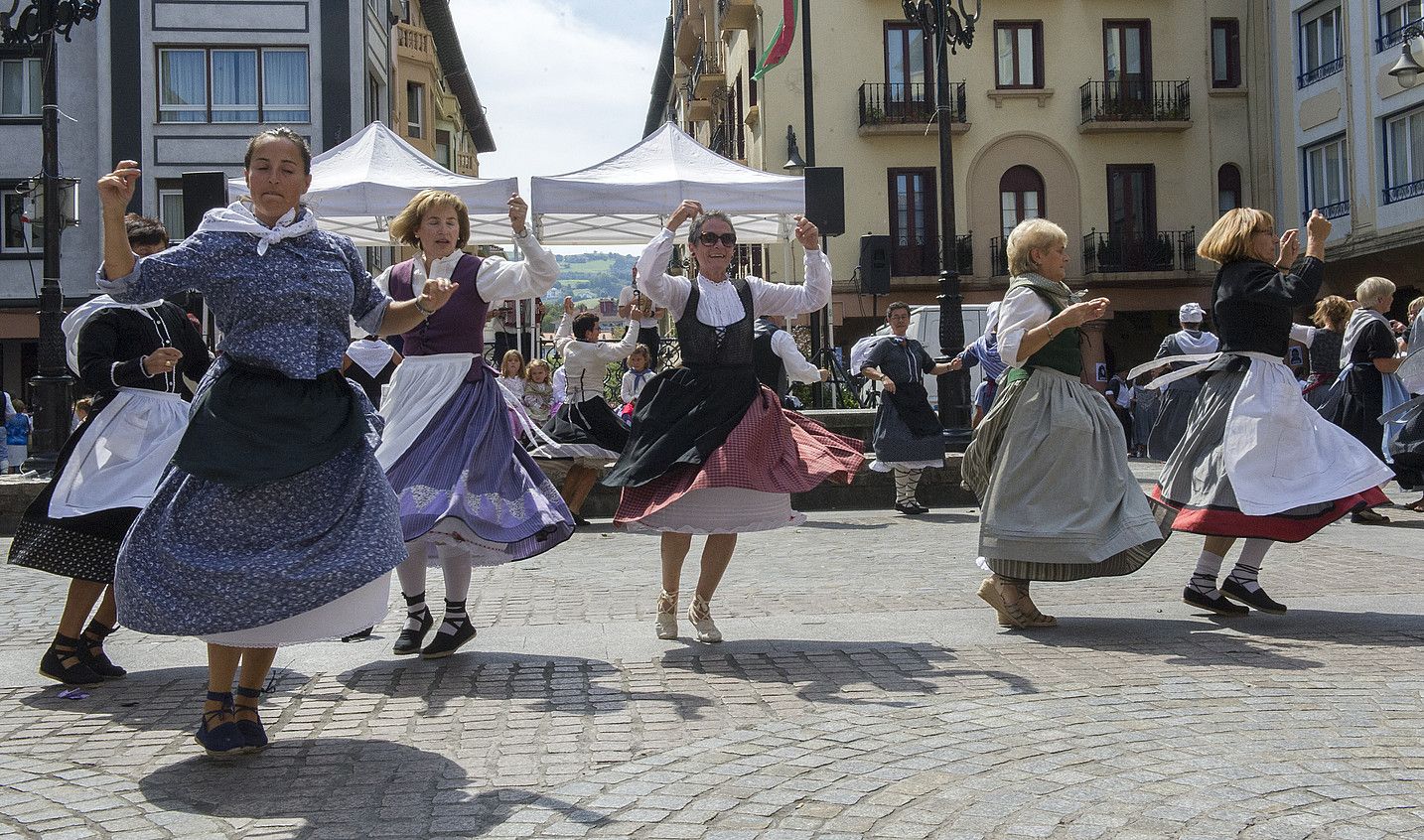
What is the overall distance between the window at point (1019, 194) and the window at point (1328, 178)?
5.97 m

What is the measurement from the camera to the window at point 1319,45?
101 ft

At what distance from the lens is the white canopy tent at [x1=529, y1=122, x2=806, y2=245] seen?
53.2 ft

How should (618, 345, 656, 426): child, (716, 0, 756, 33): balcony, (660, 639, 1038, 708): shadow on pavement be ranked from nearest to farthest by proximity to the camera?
(660, 639, 1038, 708): shadow on pavement < (618, 345, 656, 426): child < (716, 0, 756, 33): balcony

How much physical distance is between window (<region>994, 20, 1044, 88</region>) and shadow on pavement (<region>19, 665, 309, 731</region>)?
103 ft

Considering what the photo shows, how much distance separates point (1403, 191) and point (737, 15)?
17.1 m

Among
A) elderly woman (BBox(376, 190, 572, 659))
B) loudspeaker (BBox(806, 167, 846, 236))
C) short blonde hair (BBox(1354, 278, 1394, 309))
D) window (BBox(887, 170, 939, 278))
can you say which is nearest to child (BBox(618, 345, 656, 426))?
loudspeaker (BBox(806, 167, 846, 236))

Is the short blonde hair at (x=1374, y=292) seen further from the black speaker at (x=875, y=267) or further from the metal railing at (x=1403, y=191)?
the metal railing at (x=1403, y=191)

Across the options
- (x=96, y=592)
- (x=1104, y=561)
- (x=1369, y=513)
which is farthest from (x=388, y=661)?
(x=1369, y=513)

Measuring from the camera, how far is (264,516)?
4.16m

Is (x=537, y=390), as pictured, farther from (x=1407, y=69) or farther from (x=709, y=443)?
(x=1407, y=69)

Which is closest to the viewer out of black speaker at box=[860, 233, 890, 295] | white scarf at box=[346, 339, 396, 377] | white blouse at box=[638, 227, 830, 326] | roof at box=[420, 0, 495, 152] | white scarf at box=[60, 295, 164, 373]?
white scarf at box=[60, 295, 164, 373]

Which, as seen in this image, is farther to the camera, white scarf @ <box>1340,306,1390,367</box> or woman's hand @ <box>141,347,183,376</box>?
white scarf @ <box>1340,306,1390,367</box>

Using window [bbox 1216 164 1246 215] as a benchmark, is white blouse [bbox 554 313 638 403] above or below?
below

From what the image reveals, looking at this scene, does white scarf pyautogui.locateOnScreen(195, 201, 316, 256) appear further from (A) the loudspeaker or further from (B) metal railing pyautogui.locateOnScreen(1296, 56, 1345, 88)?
(B) metal railing pyautogui.locateOnScreen(1296, 56, 1345, 88)
